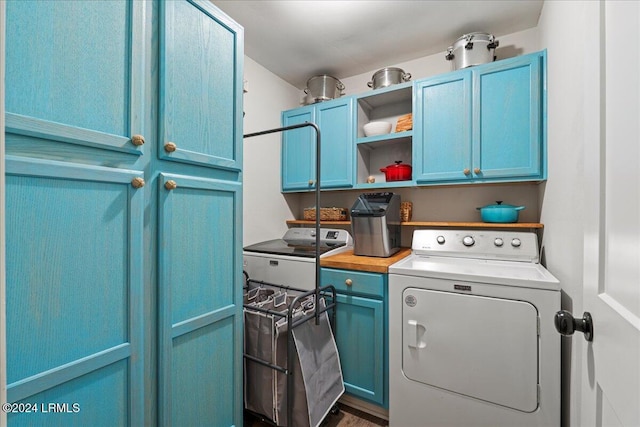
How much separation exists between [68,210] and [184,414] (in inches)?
33.7

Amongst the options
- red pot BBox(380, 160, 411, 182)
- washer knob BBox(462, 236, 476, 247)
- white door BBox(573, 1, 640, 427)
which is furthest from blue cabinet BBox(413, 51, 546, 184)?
white door BBox(573, 1, 640, 427)

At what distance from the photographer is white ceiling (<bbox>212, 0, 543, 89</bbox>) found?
177cm

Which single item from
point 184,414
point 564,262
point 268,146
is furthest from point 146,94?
point 564,262

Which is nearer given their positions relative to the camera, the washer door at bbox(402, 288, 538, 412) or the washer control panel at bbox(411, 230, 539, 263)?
the washer door at bbox(402, 288, 538, 412)

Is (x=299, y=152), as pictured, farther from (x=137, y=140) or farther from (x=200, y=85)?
(x=137, y=140)

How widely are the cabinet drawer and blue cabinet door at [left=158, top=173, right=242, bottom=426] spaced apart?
67cm

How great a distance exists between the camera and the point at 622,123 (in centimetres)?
53

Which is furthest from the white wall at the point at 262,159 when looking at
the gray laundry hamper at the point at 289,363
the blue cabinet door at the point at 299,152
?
the gray laundry hamper at the point at 289,363

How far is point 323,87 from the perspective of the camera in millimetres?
2533

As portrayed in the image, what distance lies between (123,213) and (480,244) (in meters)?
1.92

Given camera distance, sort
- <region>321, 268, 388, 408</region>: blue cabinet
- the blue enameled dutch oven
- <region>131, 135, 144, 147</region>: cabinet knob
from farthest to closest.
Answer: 1. the blue enameled dutch oven
2. <region>321, 268, 388, 408</region>: blue cabinet
3. <region>131, 135, 144, 147</region>: cabinet knob

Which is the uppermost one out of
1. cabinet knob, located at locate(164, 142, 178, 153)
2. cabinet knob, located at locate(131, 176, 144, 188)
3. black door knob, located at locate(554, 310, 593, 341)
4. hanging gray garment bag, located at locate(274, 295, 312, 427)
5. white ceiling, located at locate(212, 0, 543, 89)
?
white ceiling, located at locate(212, 0, 543, 89)

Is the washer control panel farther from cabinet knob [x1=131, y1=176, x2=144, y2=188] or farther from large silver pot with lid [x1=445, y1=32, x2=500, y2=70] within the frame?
cabinet knob [x1=131, y1=176, x2=144, y2=188]

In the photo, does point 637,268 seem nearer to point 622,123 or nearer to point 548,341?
point 622,123
